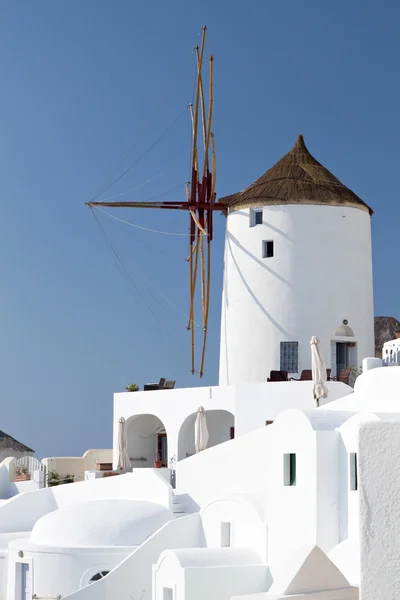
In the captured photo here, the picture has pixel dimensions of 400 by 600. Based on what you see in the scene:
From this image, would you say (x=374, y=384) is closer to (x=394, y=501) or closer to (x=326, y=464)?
(x=326, y=464)

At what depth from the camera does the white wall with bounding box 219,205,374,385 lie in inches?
1074

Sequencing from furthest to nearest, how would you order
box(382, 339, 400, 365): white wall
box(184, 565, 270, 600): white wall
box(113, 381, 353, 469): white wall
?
box(113, 381, 353, 469): white wall < box(382, 339, 400, 365): white wall < box(184, 565, 270, 600): white wall

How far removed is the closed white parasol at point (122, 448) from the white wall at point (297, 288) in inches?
131

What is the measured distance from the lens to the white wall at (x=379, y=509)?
5.96 m

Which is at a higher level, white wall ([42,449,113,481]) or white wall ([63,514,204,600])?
white wall ([42,449,113,481])

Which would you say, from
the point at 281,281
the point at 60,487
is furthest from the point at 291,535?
the point at 281,281

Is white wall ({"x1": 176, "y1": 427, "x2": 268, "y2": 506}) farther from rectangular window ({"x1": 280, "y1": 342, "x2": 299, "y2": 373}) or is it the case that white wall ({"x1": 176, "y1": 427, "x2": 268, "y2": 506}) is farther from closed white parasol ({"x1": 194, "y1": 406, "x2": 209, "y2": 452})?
rectangular window ({"x1": 280, "y1": 342, "x2": 299, "y2": 373})

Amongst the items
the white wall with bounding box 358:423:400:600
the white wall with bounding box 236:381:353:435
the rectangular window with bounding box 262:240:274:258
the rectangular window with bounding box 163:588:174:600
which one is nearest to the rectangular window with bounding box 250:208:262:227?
the rectangular window with bounding box 262:240:274:258

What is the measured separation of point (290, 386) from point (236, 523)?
523cm

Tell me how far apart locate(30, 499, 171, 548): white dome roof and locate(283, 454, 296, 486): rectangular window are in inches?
142

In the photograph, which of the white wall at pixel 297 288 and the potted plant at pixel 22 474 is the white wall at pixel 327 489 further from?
the potted plant at pixel 22 474

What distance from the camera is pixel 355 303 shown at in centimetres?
2784

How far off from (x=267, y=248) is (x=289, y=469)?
11012 mm

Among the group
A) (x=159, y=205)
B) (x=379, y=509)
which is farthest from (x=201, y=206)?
(x=379, y=509)
